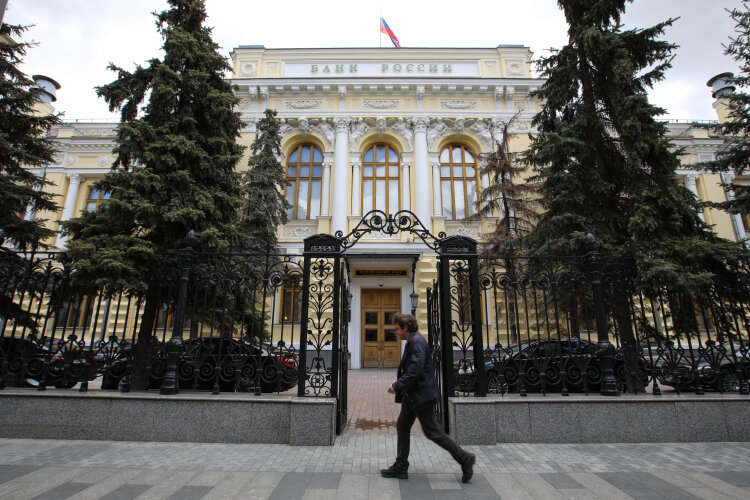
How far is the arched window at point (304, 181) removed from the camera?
1833 centimetres

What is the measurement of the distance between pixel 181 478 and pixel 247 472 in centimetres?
72

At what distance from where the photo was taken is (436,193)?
1797 cm

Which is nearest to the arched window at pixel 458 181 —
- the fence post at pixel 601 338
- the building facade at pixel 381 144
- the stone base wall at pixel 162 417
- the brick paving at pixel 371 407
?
the building facade at pixel 381 144

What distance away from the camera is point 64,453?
499 cm

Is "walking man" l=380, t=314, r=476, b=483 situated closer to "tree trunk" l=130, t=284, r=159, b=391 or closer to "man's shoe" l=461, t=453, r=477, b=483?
"man's shoe" l=461, t=453, r=477, b=483

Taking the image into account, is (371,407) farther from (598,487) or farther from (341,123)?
(341,123)

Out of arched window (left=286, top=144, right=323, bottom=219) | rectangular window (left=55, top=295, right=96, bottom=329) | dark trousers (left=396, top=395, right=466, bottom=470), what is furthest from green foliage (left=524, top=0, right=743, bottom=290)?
arched window (left=286, top=144, right=323, bottom=219)

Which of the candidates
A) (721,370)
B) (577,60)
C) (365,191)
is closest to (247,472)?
(721,370)

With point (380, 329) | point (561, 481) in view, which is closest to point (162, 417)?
point (561, 481)

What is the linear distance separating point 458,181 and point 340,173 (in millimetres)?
6080

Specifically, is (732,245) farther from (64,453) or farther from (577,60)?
(64,453)

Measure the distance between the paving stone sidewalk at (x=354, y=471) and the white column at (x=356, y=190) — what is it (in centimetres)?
1311

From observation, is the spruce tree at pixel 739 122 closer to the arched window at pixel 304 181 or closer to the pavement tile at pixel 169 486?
the pavement tile at pixel 169 486

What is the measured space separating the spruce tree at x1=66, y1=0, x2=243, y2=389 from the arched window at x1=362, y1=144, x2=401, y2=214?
9.29 meters
